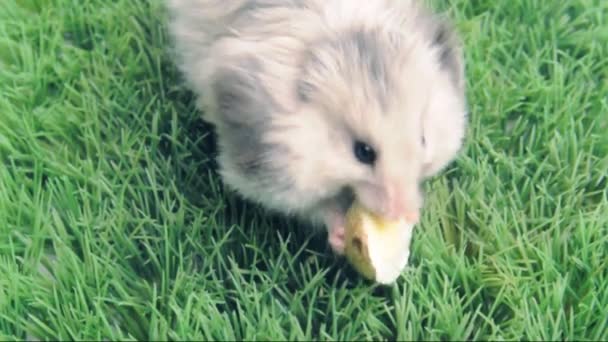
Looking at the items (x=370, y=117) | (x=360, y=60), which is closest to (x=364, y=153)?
(x=370, y=117)

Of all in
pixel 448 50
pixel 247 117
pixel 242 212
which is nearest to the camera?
pixel 247 117

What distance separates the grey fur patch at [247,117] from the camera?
178cm

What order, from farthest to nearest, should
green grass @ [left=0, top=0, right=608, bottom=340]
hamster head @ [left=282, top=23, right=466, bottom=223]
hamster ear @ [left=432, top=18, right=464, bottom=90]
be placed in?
1. hamster ear @ [left=432, top=18, right=464, bottom=90]
2. green grass @ [left=0, top=0, right=608, bottom=340]
3. hamster head @ [left=282, top=23, right=466, bottom=223]

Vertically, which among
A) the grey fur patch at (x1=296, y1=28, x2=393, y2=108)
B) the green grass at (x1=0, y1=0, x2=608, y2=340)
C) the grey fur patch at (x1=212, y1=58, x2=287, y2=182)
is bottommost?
the green grass at (x1=0, y1=0, x2=608, y2=340)

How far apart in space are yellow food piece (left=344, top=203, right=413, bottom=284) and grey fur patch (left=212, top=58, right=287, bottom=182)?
19 centimetres

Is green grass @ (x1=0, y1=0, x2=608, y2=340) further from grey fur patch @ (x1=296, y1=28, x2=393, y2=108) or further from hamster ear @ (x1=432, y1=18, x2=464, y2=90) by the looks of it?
grey fur patch @ (x1=296, y1=28, x2=393, y2=108)

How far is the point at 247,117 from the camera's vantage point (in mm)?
1797

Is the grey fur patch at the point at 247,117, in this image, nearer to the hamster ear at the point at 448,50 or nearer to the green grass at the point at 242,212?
the green grass at the point at 242,212

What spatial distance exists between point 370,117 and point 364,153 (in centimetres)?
7

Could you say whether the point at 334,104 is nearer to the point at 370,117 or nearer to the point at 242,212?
the point at 370,117

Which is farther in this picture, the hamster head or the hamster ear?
the hamster ear

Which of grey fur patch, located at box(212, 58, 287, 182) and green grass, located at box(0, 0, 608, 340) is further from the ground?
grey fur patch, located at box(212, 58, 287, 182)

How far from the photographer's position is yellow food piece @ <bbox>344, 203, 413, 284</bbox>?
1.80 m

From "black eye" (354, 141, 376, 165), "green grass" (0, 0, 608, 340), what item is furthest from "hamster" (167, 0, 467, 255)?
"green grass" (0, 0, 608, 340)
